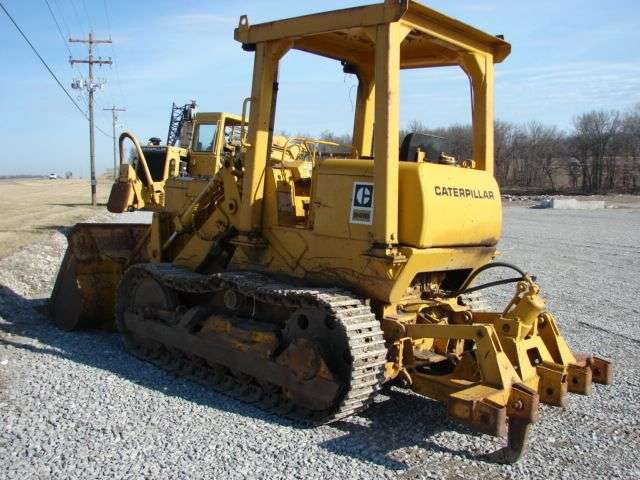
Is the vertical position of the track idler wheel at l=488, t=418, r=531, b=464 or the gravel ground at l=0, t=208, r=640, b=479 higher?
the track idler wheel at l=488, t=418, r=531, b=464

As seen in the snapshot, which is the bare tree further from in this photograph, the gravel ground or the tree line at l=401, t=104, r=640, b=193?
the gravel ground

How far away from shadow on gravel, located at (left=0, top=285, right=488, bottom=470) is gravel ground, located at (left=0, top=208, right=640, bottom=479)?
16 mm

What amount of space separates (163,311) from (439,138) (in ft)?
11.3

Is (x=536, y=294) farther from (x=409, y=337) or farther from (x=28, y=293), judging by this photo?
(x=28, y=293)

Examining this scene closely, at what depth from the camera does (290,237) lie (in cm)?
604

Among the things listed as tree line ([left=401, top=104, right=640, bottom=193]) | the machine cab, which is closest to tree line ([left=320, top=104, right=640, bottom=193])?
tree line ([left=401, top=104, right=640, bottom=193])

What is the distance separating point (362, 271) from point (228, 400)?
177cm

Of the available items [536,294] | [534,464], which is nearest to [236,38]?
[536,294]

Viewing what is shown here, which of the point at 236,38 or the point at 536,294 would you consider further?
the point at 236,38

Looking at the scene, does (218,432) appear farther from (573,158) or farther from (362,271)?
(573,158)

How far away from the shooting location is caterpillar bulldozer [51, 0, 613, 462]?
5.05 m

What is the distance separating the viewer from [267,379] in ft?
18.8

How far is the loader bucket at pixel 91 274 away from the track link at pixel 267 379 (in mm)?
1324

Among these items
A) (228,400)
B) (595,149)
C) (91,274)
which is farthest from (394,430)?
(595,149)
